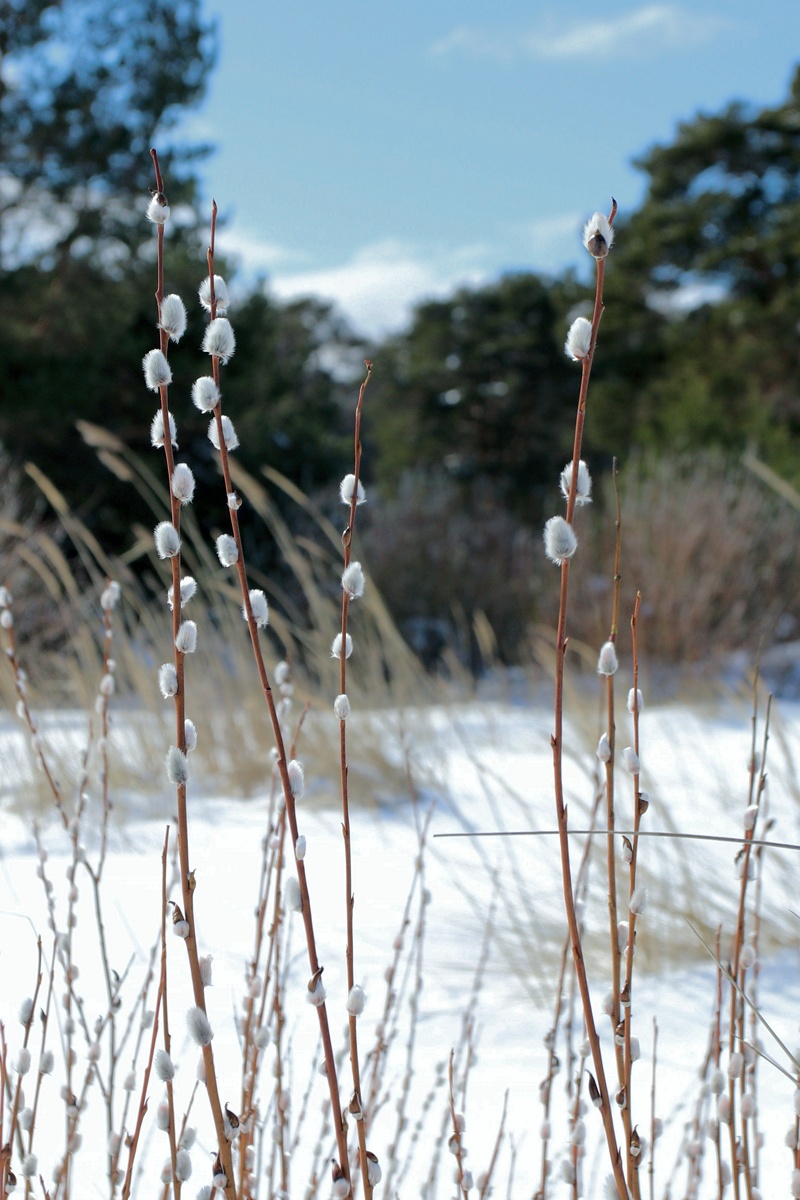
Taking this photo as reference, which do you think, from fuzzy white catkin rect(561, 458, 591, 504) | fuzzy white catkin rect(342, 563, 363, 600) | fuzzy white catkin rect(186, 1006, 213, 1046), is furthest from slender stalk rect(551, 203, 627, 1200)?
fuzzy white catkin rect(186, 1006, 213, 1046)

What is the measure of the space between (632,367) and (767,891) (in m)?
18.9

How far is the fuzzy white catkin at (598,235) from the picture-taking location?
67cm

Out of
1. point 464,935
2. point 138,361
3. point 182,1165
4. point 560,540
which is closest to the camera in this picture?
point 560,540

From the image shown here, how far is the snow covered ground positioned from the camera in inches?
66.4

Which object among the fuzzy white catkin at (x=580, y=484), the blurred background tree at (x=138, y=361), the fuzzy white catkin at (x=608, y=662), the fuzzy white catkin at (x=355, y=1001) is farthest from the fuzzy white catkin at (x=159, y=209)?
the blurred background tree at (x=138, y=361)

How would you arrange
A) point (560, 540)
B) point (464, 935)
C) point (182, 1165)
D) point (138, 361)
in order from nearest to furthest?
point (560, 540), point (182, 1165), point (464, 935), point (138, 361)

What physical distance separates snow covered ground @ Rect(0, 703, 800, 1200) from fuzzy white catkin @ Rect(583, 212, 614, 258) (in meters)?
0.75

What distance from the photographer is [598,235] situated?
2.19ft

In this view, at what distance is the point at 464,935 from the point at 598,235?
2025mm

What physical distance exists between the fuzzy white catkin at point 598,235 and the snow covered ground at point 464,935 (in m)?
0.75

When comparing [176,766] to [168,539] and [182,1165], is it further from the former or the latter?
[182,1165]

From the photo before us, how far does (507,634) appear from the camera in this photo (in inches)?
337

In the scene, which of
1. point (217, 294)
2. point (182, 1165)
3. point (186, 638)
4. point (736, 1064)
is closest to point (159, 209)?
point (217, 294)

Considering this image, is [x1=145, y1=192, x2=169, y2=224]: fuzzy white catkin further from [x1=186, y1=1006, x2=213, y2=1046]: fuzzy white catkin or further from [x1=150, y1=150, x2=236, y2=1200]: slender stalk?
[x1=186, y1=1006, x2=213, y2=1046]: fuzzy white catkin
